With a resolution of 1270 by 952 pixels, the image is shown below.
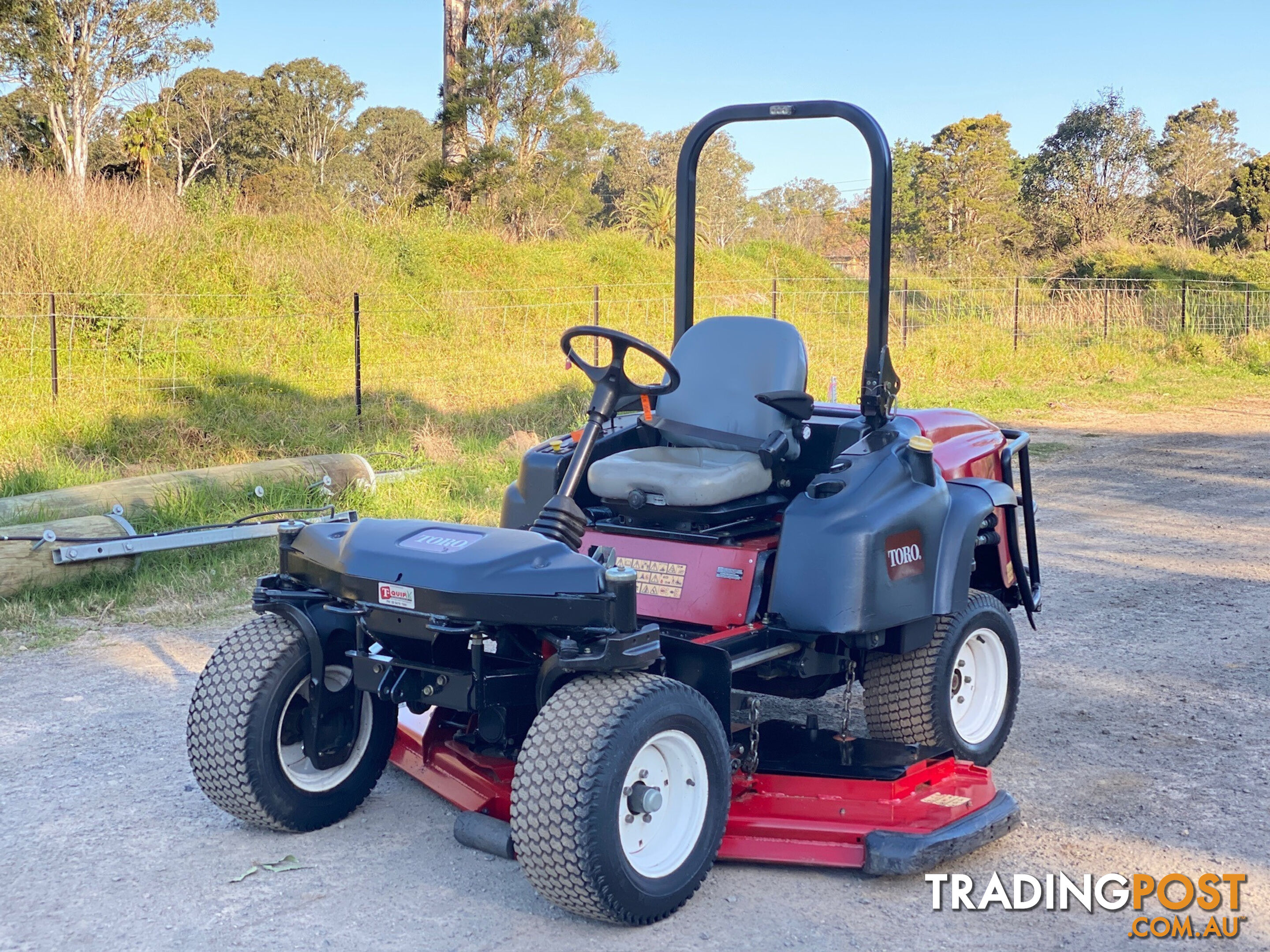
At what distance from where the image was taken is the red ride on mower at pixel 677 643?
315 centimetres

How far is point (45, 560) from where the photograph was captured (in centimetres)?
641

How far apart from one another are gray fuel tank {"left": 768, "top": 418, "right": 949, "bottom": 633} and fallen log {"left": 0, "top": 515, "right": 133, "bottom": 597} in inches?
166

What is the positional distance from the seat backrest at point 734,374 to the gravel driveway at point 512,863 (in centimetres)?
139

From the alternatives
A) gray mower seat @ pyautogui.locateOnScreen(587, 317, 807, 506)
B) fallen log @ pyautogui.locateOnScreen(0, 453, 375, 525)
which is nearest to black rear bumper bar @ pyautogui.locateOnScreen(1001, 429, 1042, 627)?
gray mower seat @ pyautogui.locateOnScreen(587, 317, 807, 506)

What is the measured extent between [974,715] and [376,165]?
4477 cm

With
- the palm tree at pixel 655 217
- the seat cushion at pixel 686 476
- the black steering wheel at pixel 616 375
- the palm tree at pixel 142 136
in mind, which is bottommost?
the seat cushion at pixel 686 476

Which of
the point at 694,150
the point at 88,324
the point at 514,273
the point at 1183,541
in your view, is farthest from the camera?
the point at 514,273

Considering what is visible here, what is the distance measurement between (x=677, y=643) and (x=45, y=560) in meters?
4.29

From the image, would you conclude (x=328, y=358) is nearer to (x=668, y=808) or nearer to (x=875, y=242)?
(x=875, y=242)

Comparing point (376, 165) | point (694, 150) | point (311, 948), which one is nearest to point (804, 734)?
point (311, 948)

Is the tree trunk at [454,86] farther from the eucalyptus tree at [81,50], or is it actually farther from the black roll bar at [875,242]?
the black roll bar at [875,242]

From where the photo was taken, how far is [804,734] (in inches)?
161

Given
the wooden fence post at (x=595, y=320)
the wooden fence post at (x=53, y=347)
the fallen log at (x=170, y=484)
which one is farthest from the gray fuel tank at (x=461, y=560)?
the wooden fence post at (x=53, y=347)

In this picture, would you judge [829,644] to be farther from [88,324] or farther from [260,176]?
[260,176]
